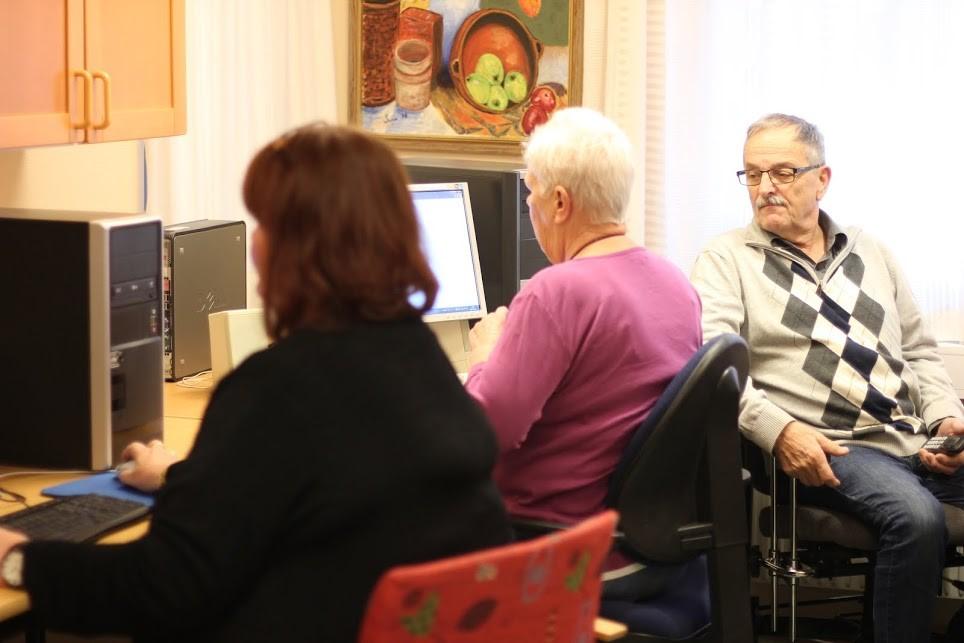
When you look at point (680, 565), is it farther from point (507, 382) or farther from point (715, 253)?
point (715, 253)

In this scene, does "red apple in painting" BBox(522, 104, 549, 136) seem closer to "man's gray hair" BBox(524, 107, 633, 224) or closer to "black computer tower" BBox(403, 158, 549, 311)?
"black computer tower" BBox(403, 158, 549, 311)

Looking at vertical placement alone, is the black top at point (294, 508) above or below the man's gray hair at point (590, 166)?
below

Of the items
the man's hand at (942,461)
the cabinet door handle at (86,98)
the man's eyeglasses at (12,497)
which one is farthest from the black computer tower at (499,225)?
the man's eyeglasses at (12,497)

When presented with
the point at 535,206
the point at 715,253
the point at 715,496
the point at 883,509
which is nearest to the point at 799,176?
the point at 715,253

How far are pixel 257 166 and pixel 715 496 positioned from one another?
103cm

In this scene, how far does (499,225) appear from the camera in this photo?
10.4ft

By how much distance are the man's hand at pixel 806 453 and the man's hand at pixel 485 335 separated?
0.73 meters

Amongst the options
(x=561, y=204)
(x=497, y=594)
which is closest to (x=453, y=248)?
(x=561, y=204)

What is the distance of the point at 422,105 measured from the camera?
4031mm

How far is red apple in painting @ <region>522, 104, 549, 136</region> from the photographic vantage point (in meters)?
3.88

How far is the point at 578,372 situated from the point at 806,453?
2.93 feet

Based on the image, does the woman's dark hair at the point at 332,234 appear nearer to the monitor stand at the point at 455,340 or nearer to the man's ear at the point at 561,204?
the man's ear at the point at 561,204

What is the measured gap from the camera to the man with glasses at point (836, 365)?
281cm

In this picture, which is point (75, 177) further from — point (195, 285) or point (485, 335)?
point (485, 335)
